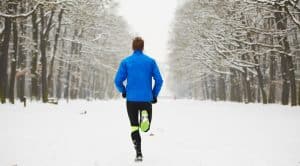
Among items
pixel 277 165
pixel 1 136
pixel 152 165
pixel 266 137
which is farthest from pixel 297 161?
pixel 1 136

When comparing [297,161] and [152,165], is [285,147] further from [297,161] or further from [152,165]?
[152,165]

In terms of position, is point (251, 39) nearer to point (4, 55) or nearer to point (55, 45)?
point (55, 45)

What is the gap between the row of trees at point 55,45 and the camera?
2153cm

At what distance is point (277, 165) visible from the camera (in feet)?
21.2

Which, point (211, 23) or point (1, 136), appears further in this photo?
point (211, 23)

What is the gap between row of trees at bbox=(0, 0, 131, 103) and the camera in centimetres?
2153

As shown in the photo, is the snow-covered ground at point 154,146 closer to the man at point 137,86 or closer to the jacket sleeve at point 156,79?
the man at point 137,86

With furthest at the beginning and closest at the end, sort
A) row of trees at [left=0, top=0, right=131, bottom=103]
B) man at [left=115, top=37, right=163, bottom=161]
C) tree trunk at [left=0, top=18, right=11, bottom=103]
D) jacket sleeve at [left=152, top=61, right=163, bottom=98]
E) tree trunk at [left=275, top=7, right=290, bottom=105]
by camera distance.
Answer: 1. tree trunk at [left=275, top=7, right=290, bottom=105]
2. row of trees at [left=0, top=0, right=131, bottom=103]
3. tree trunk at [left=0, top=18, right=11, bottom=103]
4. jacket sleeve at [left=152, top=61, right=163, bottom=98]
5. man at [left=115, top=37, right=163, bottom=161]

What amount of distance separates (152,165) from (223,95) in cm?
3865

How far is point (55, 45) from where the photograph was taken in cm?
2973

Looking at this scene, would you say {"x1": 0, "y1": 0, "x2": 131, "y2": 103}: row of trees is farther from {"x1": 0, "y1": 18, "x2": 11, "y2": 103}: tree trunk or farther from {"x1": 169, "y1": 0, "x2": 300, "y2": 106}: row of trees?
{"x1": 169, "y1": 0, "x2": 300, "y2": 106}: row of trees

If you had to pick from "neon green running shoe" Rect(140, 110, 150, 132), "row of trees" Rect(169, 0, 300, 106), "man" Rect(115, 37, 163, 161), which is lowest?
"neon green running shoe" Rect(140, 110, 150, 132)

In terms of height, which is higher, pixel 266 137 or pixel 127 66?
pixel 127 66

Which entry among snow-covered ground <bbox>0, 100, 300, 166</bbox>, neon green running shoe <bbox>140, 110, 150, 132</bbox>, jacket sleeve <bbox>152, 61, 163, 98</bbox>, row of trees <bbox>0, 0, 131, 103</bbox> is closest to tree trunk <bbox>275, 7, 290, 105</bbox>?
row of trees <bbox>0, 0, 131, 103</bbox>
